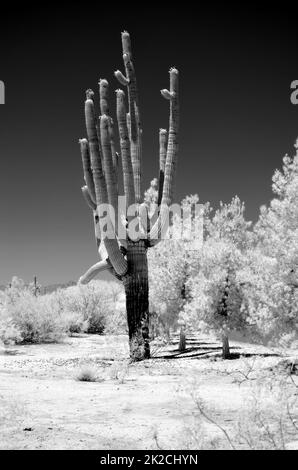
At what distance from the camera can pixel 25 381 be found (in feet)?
30.3

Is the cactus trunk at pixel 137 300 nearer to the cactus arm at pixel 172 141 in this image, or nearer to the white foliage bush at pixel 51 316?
the cactus arm at pixel 172 141

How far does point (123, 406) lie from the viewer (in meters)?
6.73

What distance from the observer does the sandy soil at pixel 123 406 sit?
484cm

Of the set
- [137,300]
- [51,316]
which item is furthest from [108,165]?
[51,316]

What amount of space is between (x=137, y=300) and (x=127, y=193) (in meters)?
3.10

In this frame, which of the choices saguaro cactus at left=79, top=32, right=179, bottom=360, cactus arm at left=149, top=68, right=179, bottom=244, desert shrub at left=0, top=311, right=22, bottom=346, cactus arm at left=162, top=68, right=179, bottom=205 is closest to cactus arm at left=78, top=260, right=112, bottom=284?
saguaro cactus at left=79, top=32, right=179, bottom=360

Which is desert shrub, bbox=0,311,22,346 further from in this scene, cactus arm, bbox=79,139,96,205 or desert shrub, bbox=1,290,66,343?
cactus arm, bbox=79,139,96,205

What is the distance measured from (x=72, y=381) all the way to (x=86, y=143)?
754 centimetres

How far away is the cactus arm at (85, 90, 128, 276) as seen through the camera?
13.2m

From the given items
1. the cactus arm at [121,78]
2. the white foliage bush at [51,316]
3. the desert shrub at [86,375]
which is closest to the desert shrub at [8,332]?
the white foliage bush at [51,316]

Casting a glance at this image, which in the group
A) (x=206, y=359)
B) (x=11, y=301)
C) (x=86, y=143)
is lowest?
(x=206, y=359)
